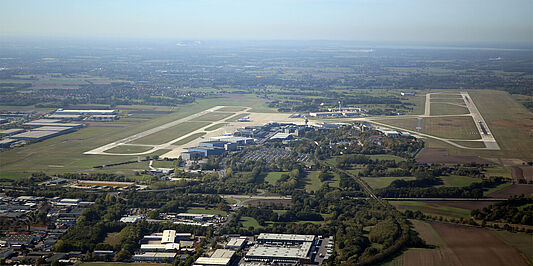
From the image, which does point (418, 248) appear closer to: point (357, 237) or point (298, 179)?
point (357, 237)

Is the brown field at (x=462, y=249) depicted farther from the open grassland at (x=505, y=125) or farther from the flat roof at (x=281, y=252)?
the open grassland at (x=505, y=125)

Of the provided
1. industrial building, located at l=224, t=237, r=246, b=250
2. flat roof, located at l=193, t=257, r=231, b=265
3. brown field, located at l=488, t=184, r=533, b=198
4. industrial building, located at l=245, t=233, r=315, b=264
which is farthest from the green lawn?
brown field, located at l=488, t=184, r=533, b=198

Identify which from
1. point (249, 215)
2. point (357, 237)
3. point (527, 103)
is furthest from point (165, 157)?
point (527, 103)

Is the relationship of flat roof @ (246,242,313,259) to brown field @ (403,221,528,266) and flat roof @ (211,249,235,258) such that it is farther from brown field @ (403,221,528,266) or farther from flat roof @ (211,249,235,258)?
brown field @ (403,221,528,266)

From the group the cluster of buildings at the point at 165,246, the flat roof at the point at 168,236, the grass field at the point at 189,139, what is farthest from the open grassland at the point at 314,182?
the grass field at the point at 189,139

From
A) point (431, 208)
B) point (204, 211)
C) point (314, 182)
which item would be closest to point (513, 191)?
point (431, 208)
